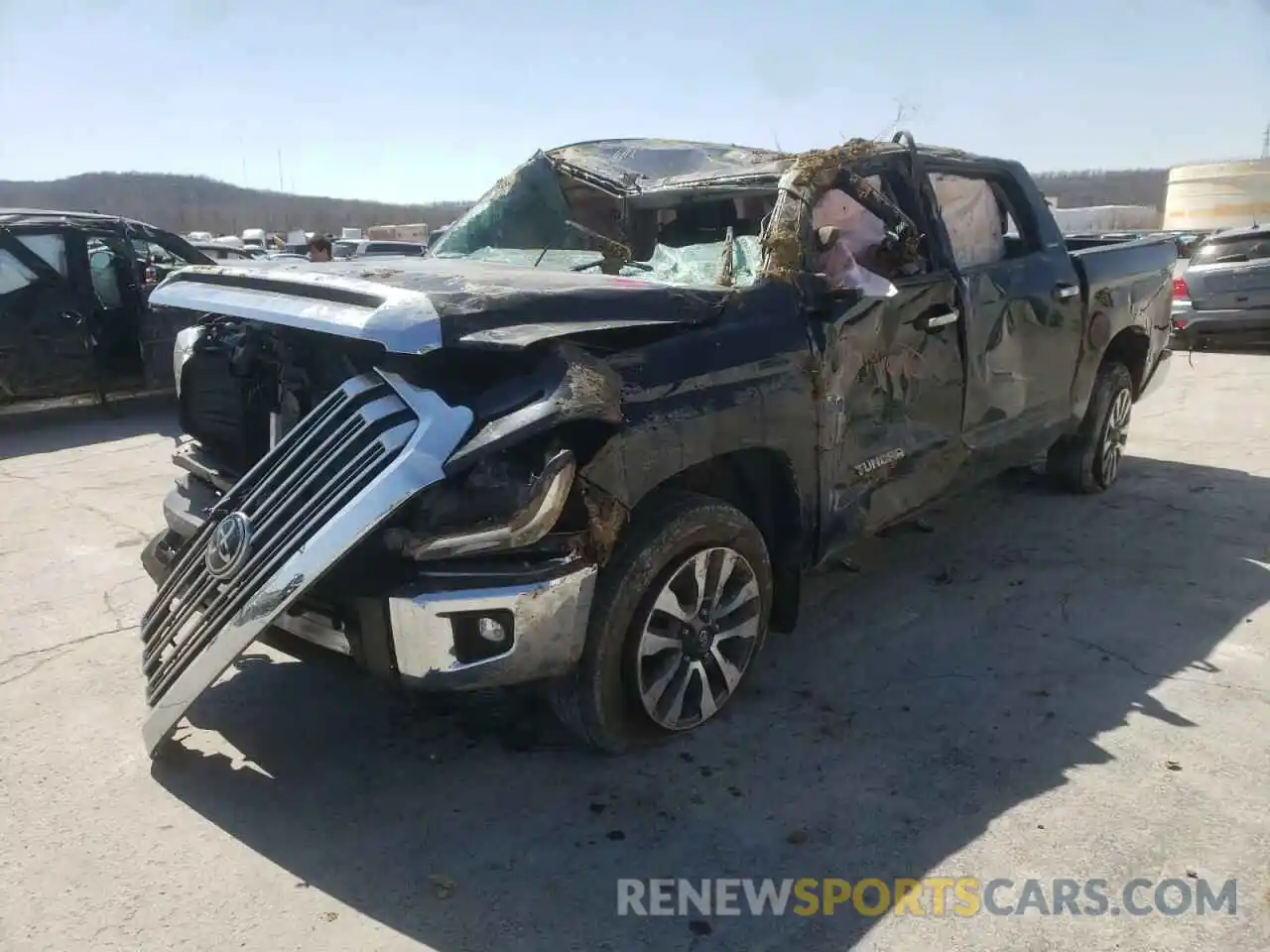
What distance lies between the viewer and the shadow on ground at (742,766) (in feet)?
8.66

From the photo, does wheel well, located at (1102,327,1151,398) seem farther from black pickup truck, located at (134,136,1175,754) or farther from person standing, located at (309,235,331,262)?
person standing, located at (309,235,331,262)

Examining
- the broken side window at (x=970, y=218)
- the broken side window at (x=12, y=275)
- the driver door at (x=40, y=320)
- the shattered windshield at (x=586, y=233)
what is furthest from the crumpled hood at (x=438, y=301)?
the broken side window at (x=12, y=275)

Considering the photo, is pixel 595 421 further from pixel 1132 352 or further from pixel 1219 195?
pixel 1219 195

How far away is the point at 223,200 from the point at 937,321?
11086 centimetres

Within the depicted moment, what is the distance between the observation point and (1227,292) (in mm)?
11492

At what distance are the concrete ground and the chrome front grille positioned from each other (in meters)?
0.36

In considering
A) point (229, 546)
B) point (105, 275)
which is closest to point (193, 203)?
point (105, 275)

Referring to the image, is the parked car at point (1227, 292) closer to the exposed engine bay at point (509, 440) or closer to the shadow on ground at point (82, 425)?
the shadow on ground at point (82, 425)

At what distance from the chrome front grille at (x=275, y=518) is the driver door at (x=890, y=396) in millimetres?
1599

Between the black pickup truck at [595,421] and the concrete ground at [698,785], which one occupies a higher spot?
the black pickup truck at [595,421]

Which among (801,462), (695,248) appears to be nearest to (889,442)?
(801,462)

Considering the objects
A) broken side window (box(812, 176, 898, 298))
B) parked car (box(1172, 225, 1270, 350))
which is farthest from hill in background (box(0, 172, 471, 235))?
broken side window (box(812, 176, 898, 298))

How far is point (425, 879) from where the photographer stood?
2.65 metres

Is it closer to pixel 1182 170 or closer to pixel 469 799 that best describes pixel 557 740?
pixel 469 799
